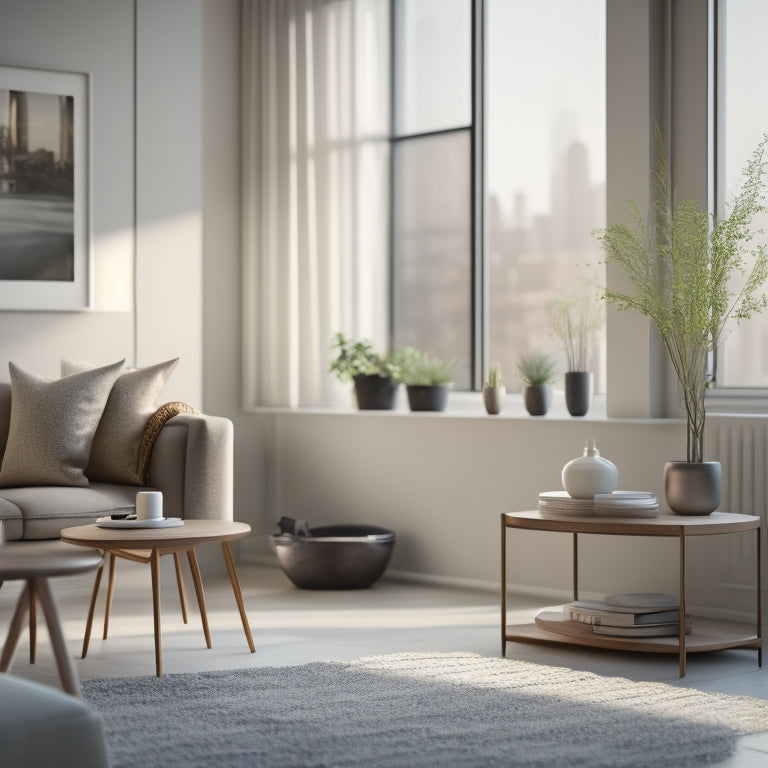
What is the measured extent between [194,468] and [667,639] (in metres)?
1.87

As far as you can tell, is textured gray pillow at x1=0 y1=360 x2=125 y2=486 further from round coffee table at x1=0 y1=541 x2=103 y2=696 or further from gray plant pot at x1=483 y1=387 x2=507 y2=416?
round coffee table at x1=0 y1=541 x2=103 y2=696

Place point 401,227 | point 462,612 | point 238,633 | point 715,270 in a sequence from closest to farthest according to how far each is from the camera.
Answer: point 715,270
point 238,633
point 462,612
point 401,227

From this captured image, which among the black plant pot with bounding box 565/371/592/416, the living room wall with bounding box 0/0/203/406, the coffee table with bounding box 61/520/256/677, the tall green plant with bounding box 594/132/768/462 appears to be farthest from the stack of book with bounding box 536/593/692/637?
the living room wall with bounding box 0/0/203/406

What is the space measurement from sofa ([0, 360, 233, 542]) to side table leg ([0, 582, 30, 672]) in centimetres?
147

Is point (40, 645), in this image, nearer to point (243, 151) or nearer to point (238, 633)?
point (238, 633)

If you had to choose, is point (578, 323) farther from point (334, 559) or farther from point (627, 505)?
point (627, 505)

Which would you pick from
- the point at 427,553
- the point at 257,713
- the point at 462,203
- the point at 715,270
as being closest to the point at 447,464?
the point at 427,553

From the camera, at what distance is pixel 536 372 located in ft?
17.5

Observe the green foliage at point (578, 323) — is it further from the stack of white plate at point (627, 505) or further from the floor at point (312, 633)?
the stack of white plate at point (627, 505)

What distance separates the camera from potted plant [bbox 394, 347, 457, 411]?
5.81 metres

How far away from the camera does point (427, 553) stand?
5.67 metres

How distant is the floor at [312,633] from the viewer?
3.80 m

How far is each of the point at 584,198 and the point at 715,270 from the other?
1.48 metres

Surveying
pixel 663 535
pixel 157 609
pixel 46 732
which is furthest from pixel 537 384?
pixel 46 732
